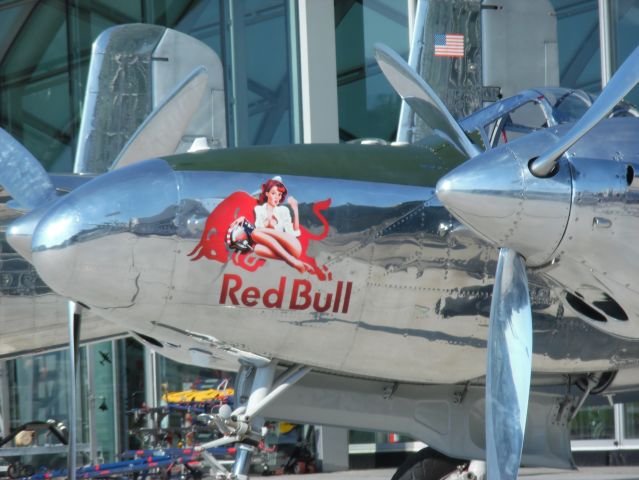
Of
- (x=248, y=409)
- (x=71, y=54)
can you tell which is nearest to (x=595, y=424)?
(x=248, y=409)

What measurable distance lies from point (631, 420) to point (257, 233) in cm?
1019

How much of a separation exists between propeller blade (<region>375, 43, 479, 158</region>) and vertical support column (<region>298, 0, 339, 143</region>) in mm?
10194

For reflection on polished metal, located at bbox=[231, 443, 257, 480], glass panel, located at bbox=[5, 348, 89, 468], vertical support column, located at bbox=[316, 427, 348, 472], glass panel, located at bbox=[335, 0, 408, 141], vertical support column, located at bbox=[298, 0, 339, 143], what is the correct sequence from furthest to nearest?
glass panel, located at bbox=[5, 348, 89, 468]
glass panel, located at bbox=[335, 0, 408, 141]
vertical support column, located at bbox=[298, 0, 339, 143]
vertical support column, located at bbox=[316, 427, 348, 472]
reflection on polished metal, located at bbox=[231, 443, 257, 480]

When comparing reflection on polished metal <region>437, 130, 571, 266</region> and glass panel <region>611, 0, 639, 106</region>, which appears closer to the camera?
reflection on polished metal <region>437, 130, 571, 266</region>

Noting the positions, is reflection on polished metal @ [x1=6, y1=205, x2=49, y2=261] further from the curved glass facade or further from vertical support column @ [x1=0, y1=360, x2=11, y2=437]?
vertical support column @ [x1=0, y1=360, x2=11, y2=437]

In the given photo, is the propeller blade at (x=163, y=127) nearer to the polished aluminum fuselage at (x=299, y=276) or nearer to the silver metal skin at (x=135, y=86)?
the silver metal skin at (x=135, y=86)

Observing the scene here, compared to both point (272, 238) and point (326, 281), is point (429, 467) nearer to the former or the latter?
point (326, 281)

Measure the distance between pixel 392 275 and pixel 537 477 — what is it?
768 cm

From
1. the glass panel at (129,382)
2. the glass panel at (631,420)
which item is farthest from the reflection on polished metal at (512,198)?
the glass panel at (129,382)

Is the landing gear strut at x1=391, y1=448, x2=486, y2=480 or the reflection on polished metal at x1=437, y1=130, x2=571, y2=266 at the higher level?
the reflection on polished metal at x1=437, y1=130, x2=571, y2=266

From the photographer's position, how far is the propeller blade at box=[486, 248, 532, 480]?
6469 millimetres

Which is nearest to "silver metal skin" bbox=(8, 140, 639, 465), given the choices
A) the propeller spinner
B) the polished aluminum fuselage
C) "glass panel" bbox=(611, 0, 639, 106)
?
Answer: the polished aluminum fuselage

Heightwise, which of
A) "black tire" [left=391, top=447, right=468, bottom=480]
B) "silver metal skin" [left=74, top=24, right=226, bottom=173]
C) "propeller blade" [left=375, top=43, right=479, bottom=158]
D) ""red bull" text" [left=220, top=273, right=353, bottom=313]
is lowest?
"black tire" [left=391, top=447, right=468, bottom=480]

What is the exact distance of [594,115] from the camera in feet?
21.2
